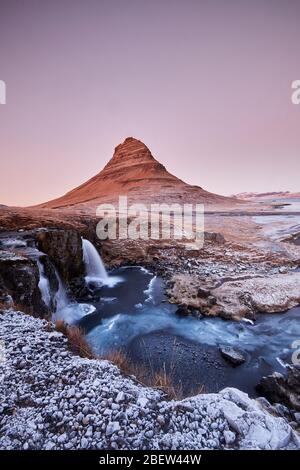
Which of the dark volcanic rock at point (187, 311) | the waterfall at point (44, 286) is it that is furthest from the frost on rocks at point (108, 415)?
the dark volcanic rock at point (187, 311)

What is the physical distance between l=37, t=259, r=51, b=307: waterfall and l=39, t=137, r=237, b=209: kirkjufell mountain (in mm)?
52873

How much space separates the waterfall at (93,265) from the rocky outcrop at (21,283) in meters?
5.92

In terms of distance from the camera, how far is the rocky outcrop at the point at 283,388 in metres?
6.00

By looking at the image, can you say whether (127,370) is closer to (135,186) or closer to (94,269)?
(94,269)

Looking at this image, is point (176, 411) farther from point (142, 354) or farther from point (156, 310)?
point (156, 310)

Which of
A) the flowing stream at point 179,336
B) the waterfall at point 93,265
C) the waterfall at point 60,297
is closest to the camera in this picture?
the flowing stream at point 179,336

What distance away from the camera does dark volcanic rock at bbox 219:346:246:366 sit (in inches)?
316

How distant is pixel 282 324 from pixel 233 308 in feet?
6.63

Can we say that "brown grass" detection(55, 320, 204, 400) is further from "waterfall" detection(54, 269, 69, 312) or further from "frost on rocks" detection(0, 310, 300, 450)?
"waterfall" detection(54, 269, 69, 312)

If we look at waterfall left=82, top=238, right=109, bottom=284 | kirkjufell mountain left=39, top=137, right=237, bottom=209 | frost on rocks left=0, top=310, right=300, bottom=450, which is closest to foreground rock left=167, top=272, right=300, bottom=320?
waterfall left=82, top=238, right=109, bottom=284

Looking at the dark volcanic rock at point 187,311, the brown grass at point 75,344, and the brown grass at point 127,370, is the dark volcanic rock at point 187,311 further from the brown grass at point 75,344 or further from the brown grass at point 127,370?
the brown grass at point 75,344

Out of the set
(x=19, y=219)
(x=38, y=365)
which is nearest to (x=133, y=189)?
(x=19, y=219)

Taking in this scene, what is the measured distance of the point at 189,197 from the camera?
7519 centimetres

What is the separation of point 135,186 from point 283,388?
81.2 metres
